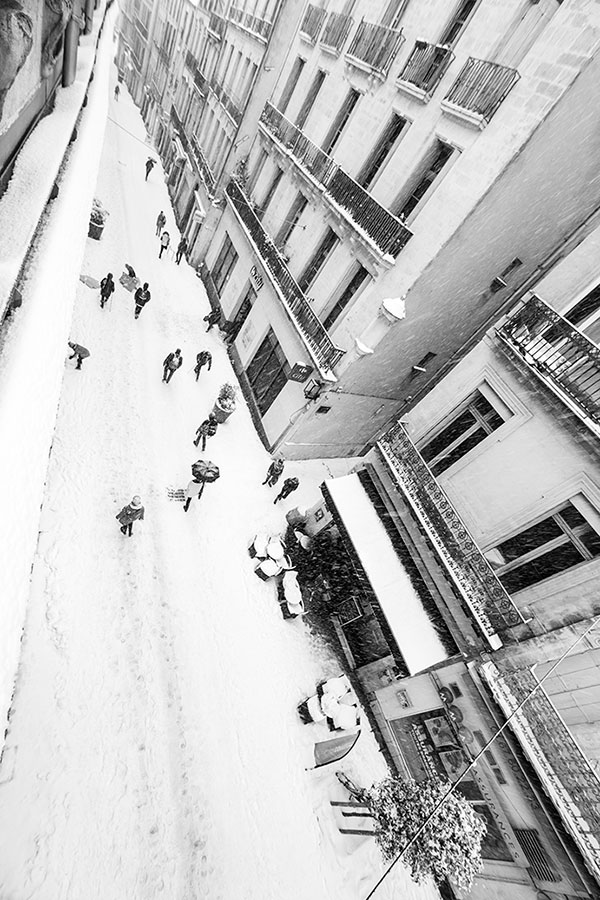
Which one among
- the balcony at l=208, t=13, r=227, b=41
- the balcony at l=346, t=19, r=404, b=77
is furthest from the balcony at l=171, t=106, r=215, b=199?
the balcony at l=346, t=19, r=404, b=77

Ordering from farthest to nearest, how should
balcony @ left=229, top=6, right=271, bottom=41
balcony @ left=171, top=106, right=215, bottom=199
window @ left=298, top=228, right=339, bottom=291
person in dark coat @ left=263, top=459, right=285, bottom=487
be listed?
balcony @ left=171, top=106, right=215, bottom=199 → balcony @ left=229, top=6, right=271, bottom=41 → window @ left=298, top=228, right=339, bottom=291 → person in dark coat @ left=263, top=459, right=285, bottom=487

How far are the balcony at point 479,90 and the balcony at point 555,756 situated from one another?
12.8 m

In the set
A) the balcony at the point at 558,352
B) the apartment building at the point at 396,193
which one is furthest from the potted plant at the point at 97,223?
the balcony at the point at 558,352

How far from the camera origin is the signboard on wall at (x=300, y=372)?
1405cm

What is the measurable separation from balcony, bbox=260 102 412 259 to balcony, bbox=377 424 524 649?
18.4ft

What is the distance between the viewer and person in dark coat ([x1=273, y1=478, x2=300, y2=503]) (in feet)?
47.5

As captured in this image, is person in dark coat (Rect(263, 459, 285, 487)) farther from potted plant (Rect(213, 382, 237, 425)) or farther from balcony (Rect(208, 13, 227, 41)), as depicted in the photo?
balcony (Rect(208, 13, 227, 41))

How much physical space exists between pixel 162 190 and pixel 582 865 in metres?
42.0

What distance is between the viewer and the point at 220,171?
925 inches

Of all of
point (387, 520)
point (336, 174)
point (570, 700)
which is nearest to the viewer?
point (570, 700)

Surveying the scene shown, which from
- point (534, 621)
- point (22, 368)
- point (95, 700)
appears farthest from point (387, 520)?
point (22, 368)

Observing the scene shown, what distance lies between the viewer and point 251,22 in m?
21.8

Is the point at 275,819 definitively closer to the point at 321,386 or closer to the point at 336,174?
the point at 321,386

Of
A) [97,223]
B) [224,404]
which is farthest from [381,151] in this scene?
[97,223]
